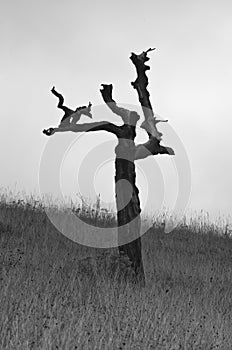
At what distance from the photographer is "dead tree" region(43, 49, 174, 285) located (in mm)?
11125

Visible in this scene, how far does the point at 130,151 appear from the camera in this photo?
11.3m

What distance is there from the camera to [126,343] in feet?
20.6

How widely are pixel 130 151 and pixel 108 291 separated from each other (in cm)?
310

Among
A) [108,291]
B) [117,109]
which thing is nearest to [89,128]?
[117,109]

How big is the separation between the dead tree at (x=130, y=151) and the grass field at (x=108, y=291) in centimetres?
41

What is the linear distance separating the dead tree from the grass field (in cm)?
41

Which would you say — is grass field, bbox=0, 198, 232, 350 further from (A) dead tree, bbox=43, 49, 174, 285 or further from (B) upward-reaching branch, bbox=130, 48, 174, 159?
(B) upward-reaching branch, bbox=130, 48, 174, 159

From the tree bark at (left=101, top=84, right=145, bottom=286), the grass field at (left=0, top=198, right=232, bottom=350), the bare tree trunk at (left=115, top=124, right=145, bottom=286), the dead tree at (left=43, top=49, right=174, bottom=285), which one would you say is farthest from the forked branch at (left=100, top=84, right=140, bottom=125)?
the grass field at (left=0, top=198, right=232, bottom=350)

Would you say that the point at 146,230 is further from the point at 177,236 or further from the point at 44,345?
the point at 44,345

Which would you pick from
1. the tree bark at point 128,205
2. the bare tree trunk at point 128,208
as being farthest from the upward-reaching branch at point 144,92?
the bare tree trunk at point 128,208

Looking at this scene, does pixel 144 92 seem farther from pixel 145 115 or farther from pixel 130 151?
pixel 130 151

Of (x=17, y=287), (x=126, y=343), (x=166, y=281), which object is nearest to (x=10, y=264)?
(x=17, y=287)

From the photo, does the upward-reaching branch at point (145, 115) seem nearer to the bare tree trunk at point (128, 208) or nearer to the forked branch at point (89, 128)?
the bare tree trunk at point (128, 208)

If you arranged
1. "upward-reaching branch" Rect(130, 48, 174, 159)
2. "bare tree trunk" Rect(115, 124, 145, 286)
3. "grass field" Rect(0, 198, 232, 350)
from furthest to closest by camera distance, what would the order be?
"upward-reaching branch" Rect(130, 48, 174, 159) → "bare tree trunk" Rect(115, 124, 145, 286) → "grass field" Rect(0, 198, 232, 350)
